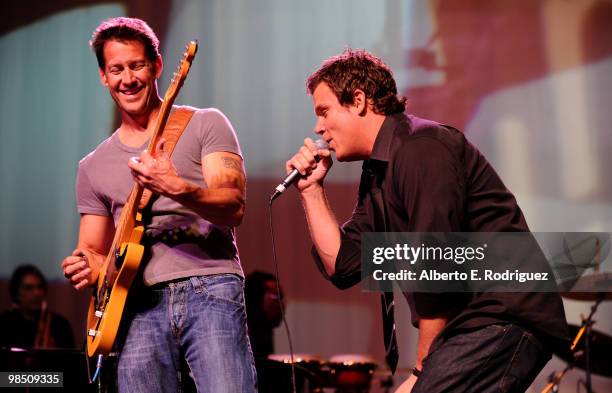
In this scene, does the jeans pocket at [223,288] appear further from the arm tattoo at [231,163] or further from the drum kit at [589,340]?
the drum kit at [589,340]

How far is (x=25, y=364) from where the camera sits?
3770 millimetres

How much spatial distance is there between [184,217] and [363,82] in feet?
2.52

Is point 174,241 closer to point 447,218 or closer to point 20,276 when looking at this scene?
point 447,218

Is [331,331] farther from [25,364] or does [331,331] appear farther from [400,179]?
[400,179]

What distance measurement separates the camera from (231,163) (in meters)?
2.67

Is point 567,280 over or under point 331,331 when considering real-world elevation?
over

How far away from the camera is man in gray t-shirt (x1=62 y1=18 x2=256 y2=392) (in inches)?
98.4

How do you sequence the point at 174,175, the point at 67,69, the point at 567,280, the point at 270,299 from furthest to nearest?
1. the point at 67,69
2. the point at 270,299
3. the point at 567,280
4. the point at 174,175

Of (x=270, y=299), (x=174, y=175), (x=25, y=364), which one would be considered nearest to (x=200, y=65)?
(x=270, y=299)

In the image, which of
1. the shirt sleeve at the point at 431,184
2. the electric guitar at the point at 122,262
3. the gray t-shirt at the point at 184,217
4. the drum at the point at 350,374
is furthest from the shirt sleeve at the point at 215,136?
the drum at the point at 350,374

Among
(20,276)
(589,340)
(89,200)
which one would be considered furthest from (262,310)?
(89,200)

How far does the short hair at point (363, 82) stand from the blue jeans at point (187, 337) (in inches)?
29.1

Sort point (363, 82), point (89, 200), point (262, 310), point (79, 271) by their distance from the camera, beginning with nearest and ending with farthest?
point (363, 82) < point (79, 271) < point (89, 200) < point (262, 310)

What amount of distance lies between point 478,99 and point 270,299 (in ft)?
7.97
